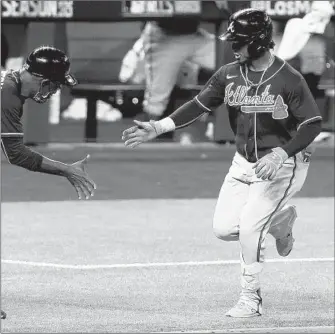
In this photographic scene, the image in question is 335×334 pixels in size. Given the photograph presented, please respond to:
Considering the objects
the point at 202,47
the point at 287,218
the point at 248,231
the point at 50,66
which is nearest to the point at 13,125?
the point at 50,66

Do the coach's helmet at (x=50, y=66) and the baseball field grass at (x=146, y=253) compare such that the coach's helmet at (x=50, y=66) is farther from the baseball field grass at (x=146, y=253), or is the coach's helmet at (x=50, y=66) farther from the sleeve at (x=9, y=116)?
the baseball field grass at (x=146, y=253)

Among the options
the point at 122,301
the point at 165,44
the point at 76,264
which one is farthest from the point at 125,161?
the point at 122,301

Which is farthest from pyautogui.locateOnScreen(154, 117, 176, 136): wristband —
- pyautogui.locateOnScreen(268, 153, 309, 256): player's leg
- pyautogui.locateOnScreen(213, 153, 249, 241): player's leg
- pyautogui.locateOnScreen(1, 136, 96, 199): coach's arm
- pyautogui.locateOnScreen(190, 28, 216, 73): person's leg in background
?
pyautogui.locateOnScreen(190, 28, 216, 73): person's leg in background

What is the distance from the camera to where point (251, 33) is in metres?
8.09

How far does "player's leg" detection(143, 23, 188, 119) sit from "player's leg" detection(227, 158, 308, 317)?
631 centimetres

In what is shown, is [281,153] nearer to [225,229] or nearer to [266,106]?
[266,106]

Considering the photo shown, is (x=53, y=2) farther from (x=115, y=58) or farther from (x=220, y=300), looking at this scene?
(x=220, y=300)

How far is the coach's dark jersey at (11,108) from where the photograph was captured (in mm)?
7883

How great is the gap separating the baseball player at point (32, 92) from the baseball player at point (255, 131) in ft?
1.87

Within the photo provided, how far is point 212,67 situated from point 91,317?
688 centimetres

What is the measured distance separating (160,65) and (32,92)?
22.3 ft

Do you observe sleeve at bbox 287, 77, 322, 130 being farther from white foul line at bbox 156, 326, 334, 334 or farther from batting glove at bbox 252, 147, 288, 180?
white foul line at bbox 156, 326, 334, 334

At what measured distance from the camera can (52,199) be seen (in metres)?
14.5

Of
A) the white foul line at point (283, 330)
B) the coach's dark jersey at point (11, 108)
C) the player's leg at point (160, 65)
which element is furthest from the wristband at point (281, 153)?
the player's leg at point (160, 65)
